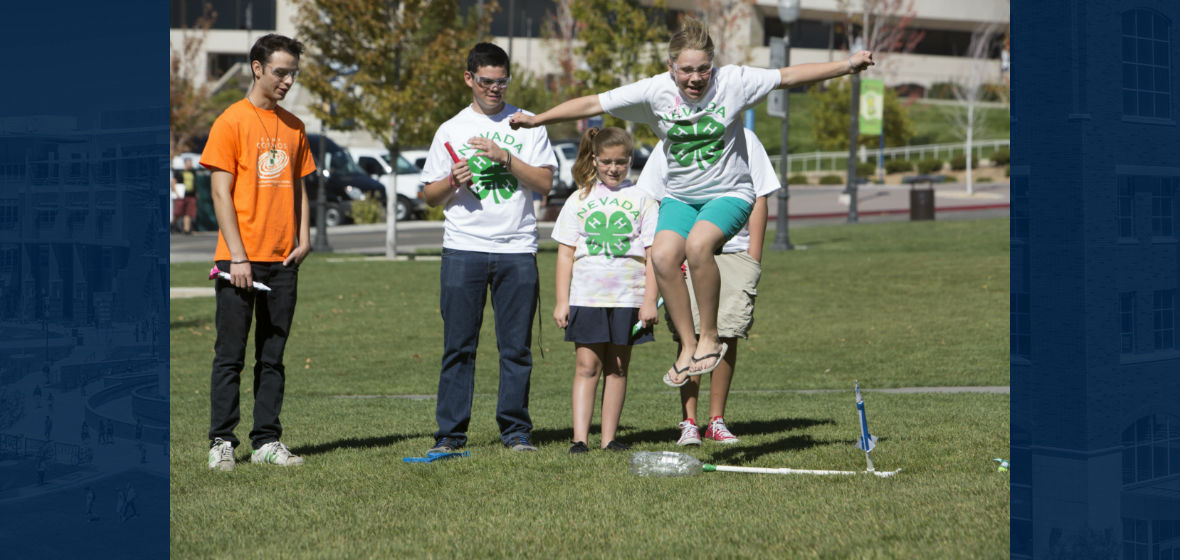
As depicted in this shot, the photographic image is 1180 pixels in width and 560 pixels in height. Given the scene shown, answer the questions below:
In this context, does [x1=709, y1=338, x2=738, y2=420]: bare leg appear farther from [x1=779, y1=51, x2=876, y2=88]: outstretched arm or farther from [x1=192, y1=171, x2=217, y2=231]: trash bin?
[x1=192, y1=171, x2=217, y2=231]: trash bin

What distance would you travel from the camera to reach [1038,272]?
404 centimetres

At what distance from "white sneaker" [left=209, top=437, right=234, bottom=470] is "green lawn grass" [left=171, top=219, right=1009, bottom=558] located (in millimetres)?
93

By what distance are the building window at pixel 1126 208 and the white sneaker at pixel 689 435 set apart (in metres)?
3.89

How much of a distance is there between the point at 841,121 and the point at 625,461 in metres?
53.1

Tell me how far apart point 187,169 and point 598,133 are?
30.9 meters

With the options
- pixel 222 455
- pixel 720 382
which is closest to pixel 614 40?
pixel 720 382

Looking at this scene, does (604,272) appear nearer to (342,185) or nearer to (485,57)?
(485,57)

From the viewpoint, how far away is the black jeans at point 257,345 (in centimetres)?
702

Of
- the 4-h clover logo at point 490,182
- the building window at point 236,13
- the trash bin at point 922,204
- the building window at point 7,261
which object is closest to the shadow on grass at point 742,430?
the 4-h clover logo at point 490,182

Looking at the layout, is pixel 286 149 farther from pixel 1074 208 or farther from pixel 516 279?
pixel 1074 208

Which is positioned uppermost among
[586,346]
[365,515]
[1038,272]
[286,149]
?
[286,149]

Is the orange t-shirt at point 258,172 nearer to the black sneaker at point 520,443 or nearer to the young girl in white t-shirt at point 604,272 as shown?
the young girl in white t-shirt at point 604,272

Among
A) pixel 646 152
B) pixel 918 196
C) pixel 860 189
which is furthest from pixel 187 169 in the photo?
pixel 860 189

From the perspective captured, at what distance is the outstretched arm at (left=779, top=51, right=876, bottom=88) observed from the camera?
21.0 ft
